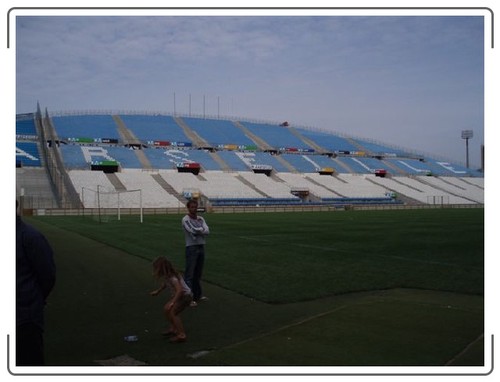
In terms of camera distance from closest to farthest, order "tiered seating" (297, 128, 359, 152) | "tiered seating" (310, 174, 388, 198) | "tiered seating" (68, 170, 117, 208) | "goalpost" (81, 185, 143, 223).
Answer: "goalpost" (81, 185, 143, 223) → "tiered seating" (68, 170, 117, 208) → "tiered seating" (310, 174, 388, 198) → "tiered seating" (297, 128, 359, 152)

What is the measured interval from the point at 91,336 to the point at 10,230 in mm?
→ 3289

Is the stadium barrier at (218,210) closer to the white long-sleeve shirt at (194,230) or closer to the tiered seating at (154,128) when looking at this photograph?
the tiered seating at (154,128)

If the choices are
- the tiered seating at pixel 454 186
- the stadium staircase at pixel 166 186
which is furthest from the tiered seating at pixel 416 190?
the stadium staircase at pixel 166 186

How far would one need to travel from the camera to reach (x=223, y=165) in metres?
71.8

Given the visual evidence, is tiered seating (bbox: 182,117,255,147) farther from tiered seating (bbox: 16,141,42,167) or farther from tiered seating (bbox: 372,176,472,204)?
tiered seating (bbox: 16,141,42,167)

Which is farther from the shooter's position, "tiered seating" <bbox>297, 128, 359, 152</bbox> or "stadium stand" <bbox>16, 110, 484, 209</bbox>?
"tiered seating" <bbox>297, 128, 359, 152</bbox>

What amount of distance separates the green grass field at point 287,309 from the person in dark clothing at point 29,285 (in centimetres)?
161

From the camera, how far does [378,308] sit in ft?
26.8

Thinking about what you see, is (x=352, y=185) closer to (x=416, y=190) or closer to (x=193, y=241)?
(x=416, y=190)

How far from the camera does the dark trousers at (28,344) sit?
4238 millimetres

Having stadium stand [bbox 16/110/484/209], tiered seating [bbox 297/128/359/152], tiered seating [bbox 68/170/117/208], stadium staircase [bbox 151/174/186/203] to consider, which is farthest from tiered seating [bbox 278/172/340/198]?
tiered seating [bbox 68/170/117/208]

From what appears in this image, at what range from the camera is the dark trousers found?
4.24 meters
